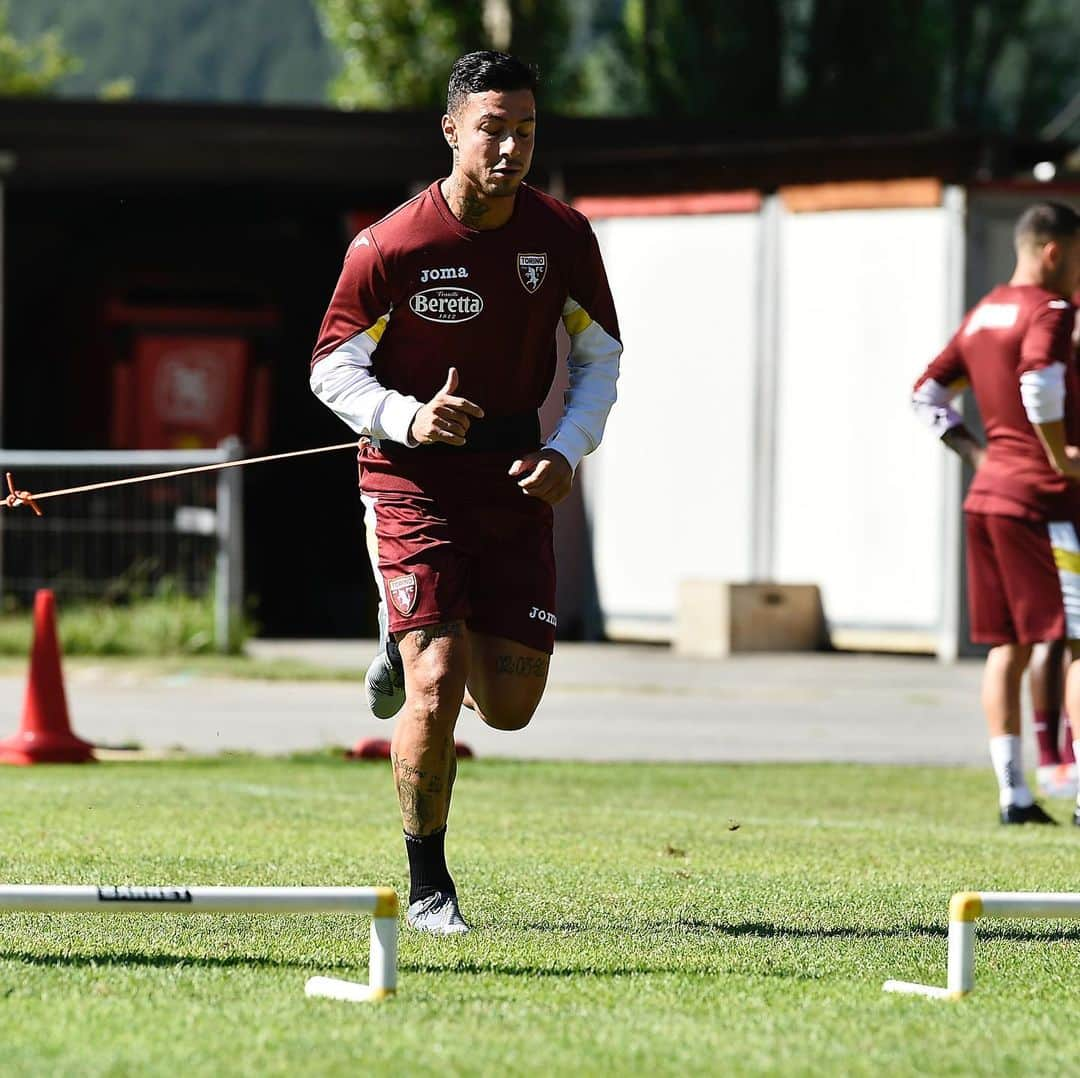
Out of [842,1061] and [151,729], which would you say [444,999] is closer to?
[842,1061]

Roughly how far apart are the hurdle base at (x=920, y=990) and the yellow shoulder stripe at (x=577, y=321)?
199 cm

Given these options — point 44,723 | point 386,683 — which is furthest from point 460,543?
point 44,723

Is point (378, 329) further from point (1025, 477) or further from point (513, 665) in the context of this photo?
point (1025, 477)

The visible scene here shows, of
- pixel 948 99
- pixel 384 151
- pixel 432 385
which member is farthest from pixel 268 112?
pixel 948 99

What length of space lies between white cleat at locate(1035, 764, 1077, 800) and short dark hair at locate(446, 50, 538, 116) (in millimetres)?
4368

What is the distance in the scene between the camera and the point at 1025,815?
28.1 ft

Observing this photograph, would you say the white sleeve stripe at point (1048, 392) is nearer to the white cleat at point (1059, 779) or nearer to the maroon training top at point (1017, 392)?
the maroon training top at point (1017, 392)

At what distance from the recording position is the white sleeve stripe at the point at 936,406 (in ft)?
29.0

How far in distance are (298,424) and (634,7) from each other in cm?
2587

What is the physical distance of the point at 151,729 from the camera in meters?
12.3

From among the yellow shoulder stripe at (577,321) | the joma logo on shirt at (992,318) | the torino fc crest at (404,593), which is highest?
the joma logo on shirt at (992,318)

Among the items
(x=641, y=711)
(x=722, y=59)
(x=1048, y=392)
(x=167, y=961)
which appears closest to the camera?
(x=167, y=961)

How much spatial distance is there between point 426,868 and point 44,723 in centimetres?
509

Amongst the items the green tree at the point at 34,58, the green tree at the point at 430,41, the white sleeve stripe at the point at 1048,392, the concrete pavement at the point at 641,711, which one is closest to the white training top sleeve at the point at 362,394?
the white sleeve stripe at the point at 1048,392
